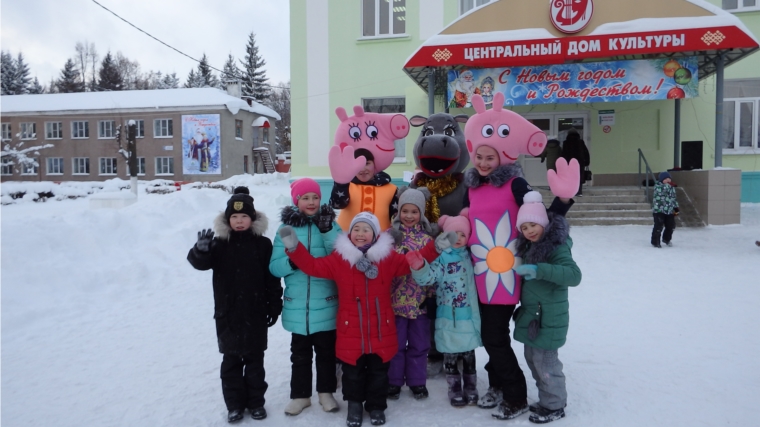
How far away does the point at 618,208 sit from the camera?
1187 cm

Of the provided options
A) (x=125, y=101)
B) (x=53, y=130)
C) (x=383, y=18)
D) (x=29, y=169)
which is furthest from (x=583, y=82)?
(x=29, y=169)

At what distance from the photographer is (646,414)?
3.42 meters

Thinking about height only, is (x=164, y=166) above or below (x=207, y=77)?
below

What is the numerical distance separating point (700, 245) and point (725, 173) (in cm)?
261

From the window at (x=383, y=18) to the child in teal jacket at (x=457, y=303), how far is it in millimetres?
12215

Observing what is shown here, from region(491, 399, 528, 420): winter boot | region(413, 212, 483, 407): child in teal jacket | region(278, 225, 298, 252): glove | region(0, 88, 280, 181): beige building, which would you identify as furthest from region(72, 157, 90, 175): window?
region(491, 399, 528, 420): winter boot

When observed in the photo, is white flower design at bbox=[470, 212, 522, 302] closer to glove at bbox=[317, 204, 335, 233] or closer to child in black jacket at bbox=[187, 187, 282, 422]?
glove at bbox=[317, 204, 335, 233]

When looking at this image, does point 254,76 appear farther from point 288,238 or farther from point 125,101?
point 288,238

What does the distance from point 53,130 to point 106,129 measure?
13.0 ft

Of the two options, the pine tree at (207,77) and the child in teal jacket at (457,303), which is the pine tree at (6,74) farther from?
the child in teal jacket at (457,303)

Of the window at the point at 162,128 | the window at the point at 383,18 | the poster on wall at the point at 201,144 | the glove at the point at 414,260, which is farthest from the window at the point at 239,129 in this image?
the glove at the point at 414,260

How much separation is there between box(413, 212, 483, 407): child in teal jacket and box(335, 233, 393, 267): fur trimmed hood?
34 cm

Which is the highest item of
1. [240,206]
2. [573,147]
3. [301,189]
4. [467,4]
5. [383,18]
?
[467,4]

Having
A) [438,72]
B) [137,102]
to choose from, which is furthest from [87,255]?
[137,102]
